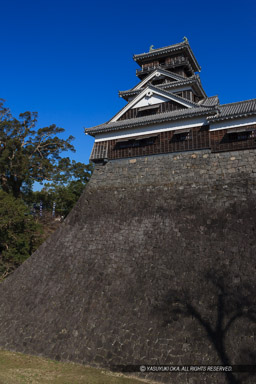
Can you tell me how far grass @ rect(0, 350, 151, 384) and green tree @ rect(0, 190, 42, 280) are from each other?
12640 mm

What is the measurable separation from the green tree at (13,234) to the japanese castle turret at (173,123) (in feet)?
30.1

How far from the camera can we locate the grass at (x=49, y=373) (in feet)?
29.9

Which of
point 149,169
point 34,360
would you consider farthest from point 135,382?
point 149,169

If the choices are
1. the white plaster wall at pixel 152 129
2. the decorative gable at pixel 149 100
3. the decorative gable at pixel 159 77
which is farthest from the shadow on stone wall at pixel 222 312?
the decorative gable at pixel 159 77

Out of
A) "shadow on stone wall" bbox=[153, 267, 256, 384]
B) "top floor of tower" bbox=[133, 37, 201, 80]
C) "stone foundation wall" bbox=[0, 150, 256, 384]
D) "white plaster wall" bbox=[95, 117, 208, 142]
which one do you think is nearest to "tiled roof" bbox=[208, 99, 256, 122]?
"white plaster wall" bbox=[95, 117, 208, 142]

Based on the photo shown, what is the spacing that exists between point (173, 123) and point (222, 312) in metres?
11.0

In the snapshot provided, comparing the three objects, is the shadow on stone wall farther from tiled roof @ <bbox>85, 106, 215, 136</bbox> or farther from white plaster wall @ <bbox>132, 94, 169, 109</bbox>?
white plaster wall @ <bbox>132, 94, 169, 109</bbox>

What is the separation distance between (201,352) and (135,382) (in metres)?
2.34

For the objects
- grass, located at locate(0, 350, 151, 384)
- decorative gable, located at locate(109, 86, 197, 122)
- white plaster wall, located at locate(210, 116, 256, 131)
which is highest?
decorative gable, located at locate(109, 86, 197, 122)

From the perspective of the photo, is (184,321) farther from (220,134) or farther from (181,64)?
(181,64)

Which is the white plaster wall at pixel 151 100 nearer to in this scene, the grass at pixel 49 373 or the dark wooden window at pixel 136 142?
the dark wooden window at pixel 136 142

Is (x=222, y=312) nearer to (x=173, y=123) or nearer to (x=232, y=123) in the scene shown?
(x=232, y=123)

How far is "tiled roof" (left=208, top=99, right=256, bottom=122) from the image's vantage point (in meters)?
14.7

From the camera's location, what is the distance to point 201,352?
905 centimetres
